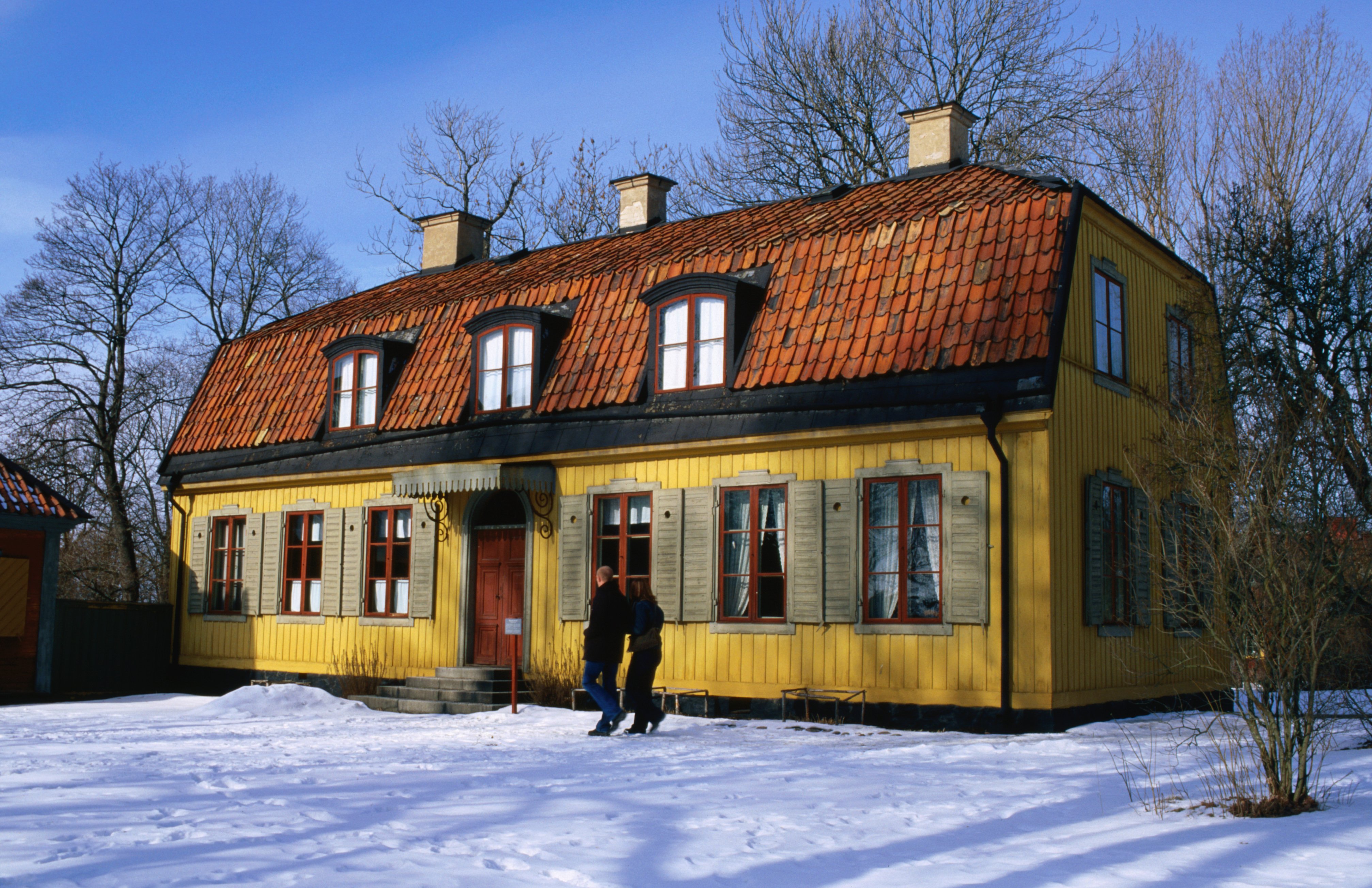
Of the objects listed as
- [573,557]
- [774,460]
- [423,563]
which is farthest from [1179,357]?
[423,563]

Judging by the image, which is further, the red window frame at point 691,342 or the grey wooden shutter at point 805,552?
the red window frame at point 691,342

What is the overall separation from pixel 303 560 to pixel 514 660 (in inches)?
257

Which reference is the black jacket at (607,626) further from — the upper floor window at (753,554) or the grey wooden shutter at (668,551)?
the grey wooden shutter at (668,551)

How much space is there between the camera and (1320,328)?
708 inches

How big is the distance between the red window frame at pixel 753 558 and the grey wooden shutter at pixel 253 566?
9.01 meters

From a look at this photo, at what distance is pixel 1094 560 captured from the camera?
13.8m

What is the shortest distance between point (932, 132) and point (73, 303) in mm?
23963

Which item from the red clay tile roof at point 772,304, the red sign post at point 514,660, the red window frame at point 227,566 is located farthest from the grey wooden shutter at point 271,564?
the red sign post at point 514,660

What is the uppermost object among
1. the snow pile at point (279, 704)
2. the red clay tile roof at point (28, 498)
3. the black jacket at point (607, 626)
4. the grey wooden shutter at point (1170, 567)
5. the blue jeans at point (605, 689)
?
the red clay tile roof at point (28, 498)

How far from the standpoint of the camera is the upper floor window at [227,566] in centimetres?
2108

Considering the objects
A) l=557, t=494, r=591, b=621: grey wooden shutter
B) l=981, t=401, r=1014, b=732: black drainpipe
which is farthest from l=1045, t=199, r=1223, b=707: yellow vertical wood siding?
l=557, t=494, r=591, b=621: grey wooden shutter

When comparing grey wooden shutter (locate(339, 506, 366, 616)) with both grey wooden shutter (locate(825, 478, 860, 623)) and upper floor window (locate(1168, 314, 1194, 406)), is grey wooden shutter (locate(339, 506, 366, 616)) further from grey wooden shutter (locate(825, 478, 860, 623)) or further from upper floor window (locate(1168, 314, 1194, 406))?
upper floor window (locate(1168, 314, 1194, 406))

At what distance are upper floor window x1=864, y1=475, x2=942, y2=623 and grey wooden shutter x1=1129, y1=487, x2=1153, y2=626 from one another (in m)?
2.57

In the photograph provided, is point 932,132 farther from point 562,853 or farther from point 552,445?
point 562,853
